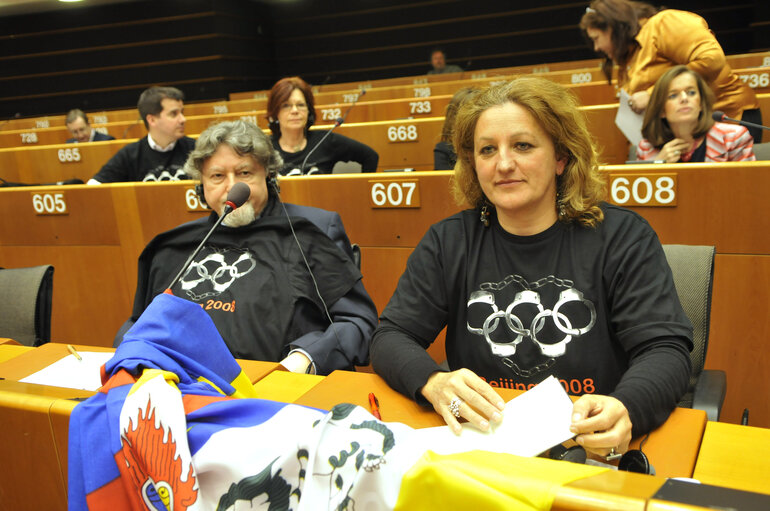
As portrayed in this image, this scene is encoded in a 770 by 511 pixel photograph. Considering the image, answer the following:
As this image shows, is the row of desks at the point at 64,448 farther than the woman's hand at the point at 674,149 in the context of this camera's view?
No

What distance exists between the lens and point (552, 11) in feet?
31.5

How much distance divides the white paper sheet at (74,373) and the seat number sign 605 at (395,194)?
4.26 ft

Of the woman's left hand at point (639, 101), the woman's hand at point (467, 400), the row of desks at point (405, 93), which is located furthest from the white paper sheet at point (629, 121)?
the woman's hand at point (467, 400)

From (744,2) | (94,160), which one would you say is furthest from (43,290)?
(744,2)

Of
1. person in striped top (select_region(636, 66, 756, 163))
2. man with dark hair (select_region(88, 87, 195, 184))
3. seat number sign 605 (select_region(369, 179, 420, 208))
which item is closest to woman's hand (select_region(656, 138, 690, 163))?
person in striped top (select_region(636, 66, 756, 163))

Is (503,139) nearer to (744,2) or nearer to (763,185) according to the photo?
(763,185)

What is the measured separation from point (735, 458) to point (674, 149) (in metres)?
1.91

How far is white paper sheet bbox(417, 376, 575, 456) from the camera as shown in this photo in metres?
0.85

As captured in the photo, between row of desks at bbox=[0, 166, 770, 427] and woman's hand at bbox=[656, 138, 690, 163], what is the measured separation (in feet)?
1.68

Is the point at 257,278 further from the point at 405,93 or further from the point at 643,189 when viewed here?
the point at 405,93

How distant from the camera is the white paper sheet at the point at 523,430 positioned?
0.85 meters

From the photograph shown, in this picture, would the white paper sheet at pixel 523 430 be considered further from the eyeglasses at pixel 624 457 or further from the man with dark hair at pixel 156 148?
the man with dark hair at pixel 156 148

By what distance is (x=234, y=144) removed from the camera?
1.85 metres

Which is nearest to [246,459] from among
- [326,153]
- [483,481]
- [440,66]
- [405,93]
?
[483,481]
